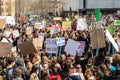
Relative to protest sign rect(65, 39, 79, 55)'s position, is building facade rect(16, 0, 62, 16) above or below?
below

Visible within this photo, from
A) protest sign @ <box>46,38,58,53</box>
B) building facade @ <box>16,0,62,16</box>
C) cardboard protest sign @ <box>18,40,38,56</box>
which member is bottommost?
building facade @ <box>16,0,62,16</box>

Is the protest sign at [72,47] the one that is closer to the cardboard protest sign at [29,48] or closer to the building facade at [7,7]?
the cardboard protest sign at [29,48]

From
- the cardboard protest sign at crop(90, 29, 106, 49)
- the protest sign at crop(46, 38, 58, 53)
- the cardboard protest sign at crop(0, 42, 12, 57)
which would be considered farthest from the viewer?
the protest sign at crop(46, 38, 58, 53)

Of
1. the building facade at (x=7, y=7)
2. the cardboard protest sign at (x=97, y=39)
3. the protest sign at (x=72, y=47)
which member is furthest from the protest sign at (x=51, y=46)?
the building facade at (x=7, y=7)

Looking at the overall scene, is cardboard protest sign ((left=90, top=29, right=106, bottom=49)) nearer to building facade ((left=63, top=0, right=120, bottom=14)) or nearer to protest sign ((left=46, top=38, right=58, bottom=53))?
protest sign ((left=46, top=38, right=58, bottom=53))

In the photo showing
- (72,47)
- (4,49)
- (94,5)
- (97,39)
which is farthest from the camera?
(94,5)

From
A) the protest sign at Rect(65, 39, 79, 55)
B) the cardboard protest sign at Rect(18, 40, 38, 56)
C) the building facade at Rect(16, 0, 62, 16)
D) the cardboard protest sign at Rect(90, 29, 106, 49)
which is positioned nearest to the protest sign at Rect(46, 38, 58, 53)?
the protest sign at Rect(65, 39, 79, 55)

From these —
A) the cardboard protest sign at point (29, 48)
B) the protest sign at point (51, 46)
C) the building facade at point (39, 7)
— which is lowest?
the building facade at point (39, 7)

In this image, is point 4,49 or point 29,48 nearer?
point 29,48

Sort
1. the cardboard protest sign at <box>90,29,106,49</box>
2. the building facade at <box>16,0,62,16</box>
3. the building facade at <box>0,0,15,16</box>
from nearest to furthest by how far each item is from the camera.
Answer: the cardboard protest sign at <box>90,29,106,49</box>, the building facade at <box>0,0,15,16</box>, the building facade at <box>16,0,62,16</box>

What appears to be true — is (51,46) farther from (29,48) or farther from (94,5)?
(94,5)

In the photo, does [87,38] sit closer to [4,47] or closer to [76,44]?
[76,44]

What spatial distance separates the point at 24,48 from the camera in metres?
12.5

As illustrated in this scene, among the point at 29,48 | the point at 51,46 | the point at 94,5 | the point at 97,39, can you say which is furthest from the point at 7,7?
the point at 29,48
